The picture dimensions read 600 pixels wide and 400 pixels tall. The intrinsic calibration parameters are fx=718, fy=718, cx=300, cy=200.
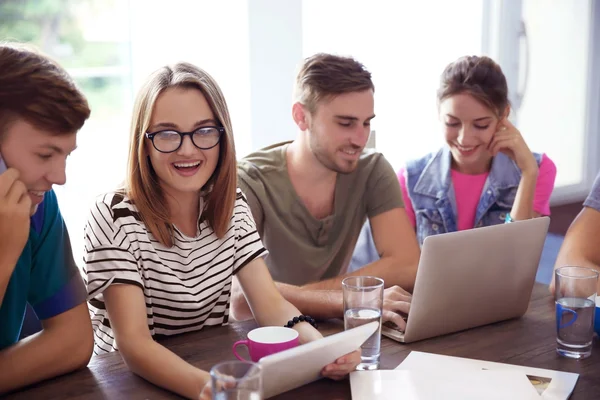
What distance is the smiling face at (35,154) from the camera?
1.22 meters

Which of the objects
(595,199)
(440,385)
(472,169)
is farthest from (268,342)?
(472,169)

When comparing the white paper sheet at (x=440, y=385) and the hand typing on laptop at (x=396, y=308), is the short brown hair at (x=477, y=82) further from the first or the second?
the white paper sheet at (x=440, y=385)

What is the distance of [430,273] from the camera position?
1390 mm

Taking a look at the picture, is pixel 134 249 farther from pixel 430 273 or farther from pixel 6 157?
pixel 430 273

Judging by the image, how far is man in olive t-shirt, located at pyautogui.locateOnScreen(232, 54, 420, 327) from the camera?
2107 millimetres

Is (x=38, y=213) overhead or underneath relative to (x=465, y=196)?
overhead

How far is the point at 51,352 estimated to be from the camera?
1.29 m

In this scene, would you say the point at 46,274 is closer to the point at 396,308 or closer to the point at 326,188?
the point at 396,308

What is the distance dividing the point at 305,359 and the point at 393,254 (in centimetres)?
97

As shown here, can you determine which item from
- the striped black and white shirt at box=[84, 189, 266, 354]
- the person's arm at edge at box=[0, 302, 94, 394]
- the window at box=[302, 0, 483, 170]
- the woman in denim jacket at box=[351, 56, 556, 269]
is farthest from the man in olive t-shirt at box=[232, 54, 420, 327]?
the window at box=[302, 0, 483, 170]

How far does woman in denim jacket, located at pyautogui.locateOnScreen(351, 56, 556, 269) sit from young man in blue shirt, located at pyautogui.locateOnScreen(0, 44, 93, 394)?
1.11 meters

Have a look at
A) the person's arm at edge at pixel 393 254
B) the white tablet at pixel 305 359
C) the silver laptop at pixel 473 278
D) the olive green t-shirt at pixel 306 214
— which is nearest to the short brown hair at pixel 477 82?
the olive green t-shirt at pixel 306 214

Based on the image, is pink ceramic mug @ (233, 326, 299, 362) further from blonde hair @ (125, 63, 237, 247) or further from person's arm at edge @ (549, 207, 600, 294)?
person's arm at edge @ (549, 207, 600, 294)

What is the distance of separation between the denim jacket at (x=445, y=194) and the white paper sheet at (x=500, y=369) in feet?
3.33
